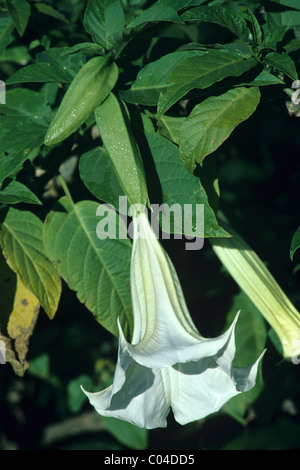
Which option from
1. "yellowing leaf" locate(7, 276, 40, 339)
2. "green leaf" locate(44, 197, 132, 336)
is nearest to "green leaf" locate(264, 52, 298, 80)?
"green leaf" locate(44, 197, 132, 336)

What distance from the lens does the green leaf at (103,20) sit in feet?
3.36

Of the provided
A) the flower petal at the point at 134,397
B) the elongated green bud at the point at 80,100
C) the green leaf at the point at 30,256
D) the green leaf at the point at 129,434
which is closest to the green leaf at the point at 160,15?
the elongated green bud at the point at 80,100

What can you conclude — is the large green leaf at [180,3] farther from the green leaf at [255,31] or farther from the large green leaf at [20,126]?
the large green leaf at [20,126]

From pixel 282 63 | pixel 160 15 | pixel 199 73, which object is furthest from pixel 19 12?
pixel 282 63

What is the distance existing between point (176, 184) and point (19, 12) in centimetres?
55

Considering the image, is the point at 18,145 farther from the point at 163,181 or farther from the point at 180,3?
the point at 180,3

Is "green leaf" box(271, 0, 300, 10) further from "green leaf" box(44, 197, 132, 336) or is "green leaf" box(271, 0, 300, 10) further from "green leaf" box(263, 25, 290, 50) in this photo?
"green leaf" box(44, 197, 132, 336)

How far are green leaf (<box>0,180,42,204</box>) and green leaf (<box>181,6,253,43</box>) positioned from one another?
423mm

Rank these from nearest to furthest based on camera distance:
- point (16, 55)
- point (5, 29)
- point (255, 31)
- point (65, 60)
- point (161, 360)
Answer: point (161, 360) < point (255, 31) < point (65, 60) < point (5, 29) < point (16, 55)

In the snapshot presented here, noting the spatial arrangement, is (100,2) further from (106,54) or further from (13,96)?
(13,96)

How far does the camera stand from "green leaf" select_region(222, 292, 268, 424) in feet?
4.22

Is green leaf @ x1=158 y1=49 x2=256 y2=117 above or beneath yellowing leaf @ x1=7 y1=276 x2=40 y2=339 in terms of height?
above

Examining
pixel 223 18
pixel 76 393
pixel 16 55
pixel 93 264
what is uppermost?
pixel 223 18

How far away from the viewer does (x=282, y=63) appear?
92 centimetres
